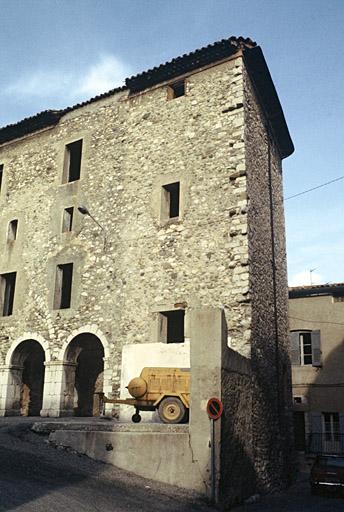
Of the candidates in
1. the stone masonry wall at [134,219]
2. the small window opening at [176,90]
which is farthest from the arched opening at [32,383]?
the small window opening at [176,90]

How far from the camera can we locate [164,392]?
10.8 metres

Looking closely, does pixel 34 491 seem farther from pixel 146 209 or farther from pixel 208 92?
pixel 208 92

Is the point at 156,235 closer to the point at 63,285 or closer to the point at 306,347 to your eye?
the point at 63,285

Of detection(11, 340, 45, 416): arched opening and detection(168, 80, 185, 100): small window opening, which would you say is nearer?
detection(168, 80, 185, 100): small window opening

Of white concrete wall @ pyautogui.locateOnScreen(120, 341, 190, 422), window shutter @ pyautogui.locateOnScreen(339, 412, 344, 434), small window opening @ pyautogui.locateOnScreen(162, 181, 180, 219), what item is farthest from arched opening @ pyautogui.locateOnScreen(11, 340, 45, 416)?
window shutter @ pyautogui.locateOnScreen(339, 412, 344, 434)

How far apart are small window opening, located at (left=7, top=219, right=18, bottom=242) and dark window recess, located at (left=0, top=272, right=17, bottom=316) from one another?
1358 millimetres

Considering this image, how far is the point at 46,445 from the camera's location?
994 cm

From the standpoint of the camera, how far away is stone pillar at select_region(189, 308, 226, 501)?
867 cm

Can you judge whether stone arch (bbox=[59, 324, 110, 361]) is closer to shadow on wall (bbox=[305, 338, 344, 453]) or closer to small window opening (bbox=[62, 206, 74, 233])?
small window opening (bbox=[62, 206, 74, 233])

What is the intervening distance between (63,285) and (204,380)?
9429 millimetres

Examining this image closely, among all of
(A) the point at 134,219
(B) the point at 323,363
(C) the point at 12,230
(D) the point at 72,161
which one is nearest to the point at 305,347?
(B) the point at 323,363

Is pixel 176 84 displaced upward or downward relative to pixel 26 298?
upward

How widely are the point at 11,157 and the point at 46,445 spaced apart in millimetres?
12520

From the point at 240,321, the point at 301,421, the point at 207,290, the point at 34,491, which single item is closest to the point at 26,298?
the point at 207,290
